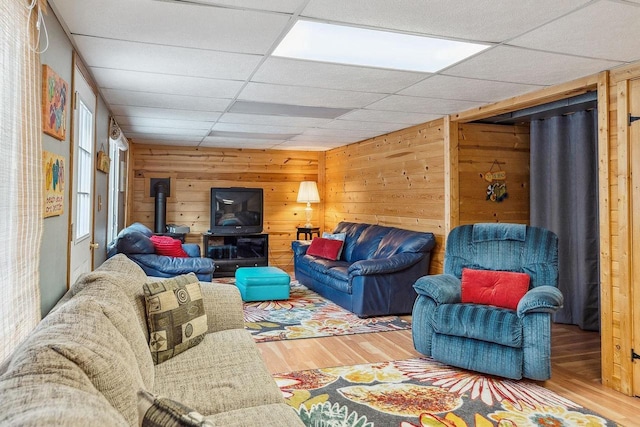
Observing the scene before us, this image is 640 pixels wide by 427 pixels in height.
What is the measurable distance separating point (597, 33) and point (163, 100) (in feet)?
11.5

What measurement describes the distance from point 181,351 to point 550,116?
448 cm

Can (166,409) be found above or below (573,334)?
above

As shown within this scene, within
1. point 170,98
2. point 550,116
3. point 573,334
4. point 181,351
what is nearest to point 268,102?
point 170,98

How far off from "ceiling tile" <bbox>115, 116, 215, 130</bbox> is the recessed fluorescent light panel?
282 cm

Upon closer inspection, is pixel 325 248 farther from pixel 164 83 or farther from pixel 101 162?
pixel 164 83

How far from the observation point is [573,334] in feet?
14.7

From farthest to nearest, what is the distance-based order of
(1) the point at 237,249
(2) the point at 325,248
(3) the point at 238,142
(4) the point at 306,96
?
(1) the point at 237,249, (3) the point at 238,142, (2) the point at 325,248, (4) the point at 306,96

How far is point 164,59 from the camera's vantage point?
3.07 m

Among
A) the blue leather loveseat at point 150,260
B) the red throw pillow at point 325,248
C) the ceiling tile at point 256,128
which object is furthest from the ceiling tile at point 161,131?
the red throw pillow at point 325,248

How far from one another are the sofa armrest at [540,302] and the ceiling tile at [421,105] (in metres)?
1.97

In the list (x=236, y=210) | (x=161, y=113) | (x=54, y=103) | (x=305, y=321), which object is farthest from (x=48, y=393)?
(x=236, y=210)

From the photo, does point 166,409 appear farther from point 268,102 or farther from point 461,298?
point 268,102

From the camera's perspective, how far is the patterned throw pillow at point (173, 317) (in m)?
2.31

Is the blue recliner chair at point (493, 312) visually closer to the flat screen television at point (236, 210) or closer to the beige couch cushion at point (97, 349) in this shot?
the beige couch cushion at point (97, 349)
